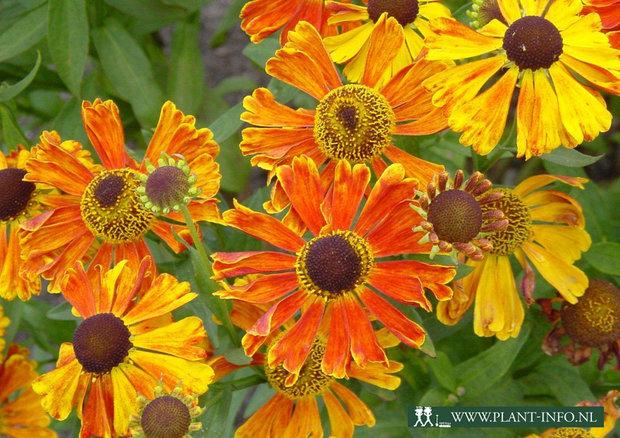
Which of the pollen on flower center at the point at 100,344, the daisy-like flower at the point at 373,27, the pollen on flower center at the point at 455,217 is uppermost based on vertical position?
the daisy-like flower at the point at 373,27

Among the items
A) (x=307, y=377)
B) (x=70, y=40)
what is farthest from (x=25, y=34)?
(x=307, y=377)

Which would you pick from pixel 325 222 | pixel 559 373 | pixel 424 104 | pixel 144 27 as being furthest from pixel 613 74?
pixel 144 27

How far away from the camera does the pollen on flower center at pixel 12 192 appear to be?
1.58m

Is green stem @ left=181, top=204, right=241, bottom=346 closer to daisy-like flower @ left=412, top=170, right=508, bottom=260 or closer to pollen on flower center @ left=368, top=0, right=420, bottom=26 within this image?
daisy-like flower @ left=412, top=170, right=508, bottom=260

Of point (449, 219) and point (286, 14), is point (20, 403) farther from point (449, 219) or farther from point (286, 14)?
point (449, 219)

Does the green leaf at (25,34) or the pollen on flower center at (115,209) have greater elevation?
the pollen on flower center at (115,209)

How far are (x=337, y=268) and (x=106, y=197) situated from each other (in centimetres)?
48

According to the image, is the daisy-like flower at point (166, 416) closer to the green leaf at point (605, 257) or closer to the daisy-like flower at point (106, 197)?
the daisy-like flower at point (106, 197)

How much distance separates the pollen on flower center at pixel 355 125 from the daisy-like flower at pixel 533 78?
138 millimetres

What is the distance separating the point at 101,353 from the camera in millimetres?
1324

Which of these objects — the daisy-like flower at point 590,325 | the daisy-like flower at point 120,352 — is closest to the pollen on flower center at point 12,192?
the daisy-like flower at point 120,352

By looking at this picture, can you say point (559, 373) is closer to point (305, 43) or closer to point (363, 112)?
point (363, 112)

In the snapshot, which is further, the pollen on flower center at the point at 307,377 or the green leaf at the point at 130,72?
the green leaf at the point at 130,72

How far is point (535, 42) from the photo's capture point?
1.30 metres
